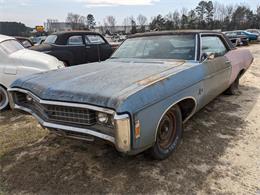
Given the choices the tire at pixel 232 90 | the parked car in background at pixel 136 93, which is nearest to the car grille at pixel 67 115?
the parked car in background at pixel 136 93

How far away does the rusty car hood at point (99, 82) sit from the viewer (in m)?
2.67

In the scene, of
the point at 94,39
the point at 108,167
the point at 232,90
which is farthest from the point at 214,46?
the point at 94,39

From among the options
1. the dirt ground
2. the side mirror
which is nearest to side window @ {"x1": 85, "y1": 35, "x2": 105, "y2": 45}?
the dirt ground

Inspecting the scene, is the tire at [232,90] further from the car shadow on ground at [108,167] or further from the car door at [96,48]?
the car door at [96,48]

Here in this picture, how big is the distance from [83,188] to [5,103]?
12.1ft

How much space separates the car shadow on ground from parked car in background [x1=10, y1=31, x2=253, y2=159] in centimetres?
27

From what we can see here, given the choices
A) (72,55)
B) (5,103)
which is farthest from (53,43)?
(5,103)

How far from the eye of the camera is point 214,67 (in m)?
4.32

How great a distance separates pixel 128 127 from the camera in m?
2.47

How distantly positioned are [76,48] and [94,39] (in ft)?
3.11

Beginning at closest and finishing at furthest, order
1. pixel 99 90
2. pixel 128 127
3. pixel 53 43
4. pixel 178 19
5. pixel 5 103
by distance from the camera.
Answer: pixel 128 127 → pixel 99 90 → pixel 5 103 → pixel 53 43 → pixel 178 19

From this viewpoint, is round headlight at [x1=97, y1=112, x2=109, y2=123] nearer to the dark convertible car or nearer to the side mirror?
the side mirror

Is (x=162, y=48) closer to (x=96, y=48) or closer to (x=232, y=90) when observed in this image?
(x=232, y=90)

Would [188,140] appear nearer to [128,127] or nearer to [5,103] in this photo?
[128,127]
